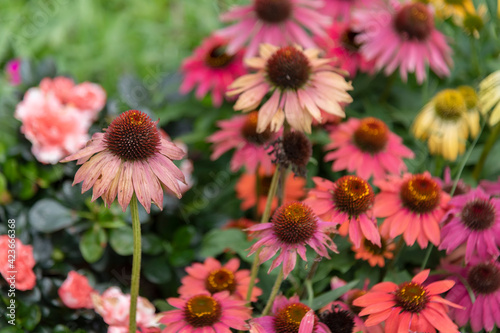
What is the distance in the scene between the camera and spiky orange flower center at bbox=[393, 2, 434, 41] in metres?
1.36

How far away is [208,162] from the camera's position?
1.54 m

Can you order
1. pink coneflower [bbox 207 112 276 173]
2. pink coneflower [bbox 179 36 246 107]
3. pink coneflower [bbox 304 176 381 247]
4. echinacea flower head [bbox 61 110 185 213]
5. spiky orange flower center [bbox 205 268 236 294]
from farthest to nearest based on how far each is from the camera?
1. pink coneflower [bbox 179 36 246 107]
2. pink coneflower [bbox 207 112 276 173]
3. spiky orange flower center [bbox 205 268 236 294]
4. pink coneflower [bbox 304 176 381 247]
5. echinacea flower head [bbox 61 110 185 213]

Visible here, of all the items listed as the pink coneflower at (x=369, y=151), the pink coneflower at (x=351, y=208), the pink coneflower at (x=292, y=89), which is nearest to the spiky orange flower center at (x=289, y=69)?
the pink coneflower at (x=292, y=89)

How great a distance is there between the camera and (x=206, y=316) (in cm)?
79

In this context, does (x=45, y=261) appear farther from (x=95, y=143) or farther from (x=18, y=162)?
(x=95, y=143)

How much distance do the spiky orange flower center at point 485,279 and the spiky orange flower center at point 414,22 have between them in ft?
2.32

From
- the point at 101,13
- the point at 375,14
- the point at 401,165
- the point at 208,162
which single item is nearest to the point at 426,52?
the point at 375,14

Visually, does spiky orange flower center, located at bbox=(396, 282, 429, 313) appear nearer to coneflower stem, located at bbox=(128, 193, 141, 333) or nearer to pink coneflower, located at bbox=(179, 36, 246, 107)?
coneflower stem, located at bbox=(128, 193, 141, 333)

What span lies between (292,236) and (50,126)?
0.79 m

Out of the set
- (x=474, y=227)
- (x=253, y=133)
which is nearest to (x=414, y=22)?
(x=253, y=133)

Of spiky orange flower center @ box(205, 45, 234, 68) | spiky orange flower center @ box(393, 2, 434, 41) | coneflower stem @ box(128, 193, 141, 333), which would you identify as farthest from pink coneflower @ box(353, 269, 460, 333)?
spiky orange flower center @ box(205, 45, 234, 68)

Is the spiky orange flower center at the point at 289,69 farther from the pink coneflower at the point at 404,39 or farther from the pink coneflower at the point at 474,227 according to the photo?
the pink coneflower at the point at 404,39

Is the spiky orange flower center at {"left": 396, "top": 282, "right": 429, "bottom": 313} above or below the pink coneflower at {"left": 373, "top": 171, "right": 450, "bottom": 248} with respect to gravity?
below

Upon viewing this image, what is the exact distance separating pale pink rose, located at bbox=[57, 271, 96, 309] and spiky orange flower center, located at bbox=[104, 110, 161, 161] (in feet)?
1.54
